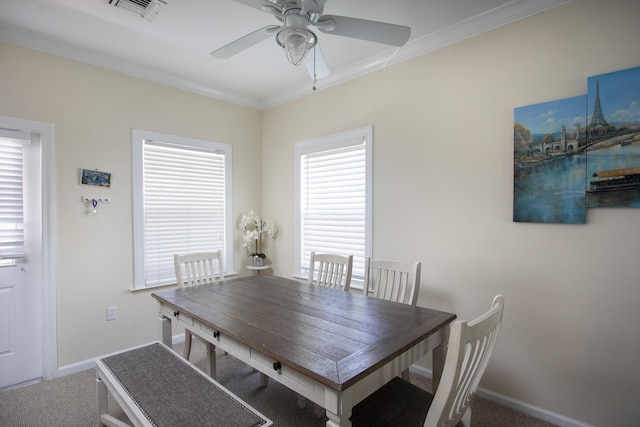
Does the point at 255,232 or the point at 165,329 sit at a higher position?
the point at 255,232

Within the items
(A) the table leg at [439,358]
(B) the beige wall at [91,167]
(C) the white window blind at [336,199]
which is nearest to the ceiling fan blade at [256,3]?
→ (C) the white window blind at [336,199]

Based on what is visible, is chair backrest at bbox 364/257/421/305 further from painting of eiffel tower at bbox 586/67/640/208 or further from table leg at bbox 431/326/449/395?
painting of eiffel tower at bbox 586/67/640/208

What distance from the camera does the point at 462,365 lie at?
1069mm

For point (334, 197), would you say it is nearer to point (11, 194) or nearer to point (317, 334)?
point (317, 334)

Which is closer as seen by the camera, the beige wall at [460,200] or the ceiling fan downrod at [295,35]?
the ceiling fan downrod at [295,35]

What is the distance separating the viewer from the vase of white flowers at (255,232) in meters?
3.81

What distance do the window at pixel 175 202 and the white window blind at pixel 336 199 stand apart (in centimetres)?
94

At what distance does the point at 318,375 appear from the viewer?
1159mm

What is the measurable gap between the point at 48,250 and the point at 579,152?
12.7ft

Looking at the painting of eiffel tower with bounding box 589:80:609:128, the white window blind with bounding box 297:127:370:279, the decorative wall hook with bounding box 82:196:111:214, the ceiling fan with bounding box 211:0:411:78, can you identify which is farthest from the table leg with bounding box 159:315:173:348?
the painting of eiffel tower with bounding box 589:80:609:128

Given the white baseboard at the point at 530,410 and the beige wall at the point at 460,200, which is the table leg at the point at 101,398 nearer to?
the beige wall at the point at 460,200

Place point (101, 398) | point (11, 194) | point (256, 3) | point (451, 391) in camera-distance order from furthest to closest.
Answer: point (11, 194) < point (101, 398) < point (256, 3) < point (451, 391)

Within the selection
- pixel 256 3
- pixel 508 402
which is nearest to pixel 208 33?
pixel 256 3

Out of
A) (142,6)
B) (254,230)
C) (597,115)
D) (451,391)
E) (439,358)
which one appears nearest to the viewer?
(451,391)
